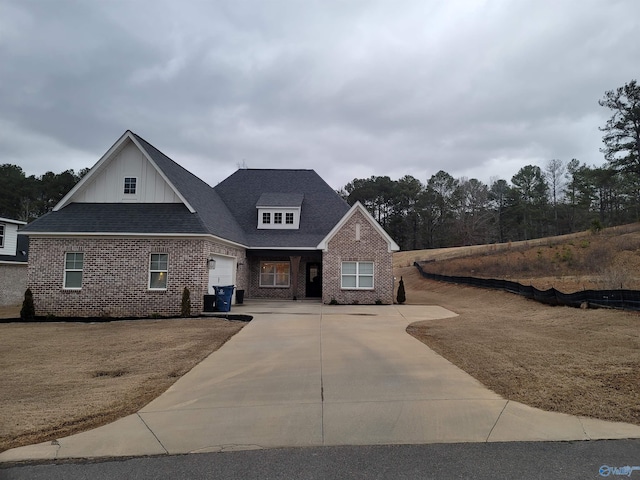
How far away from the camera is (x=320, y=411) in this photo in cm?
577

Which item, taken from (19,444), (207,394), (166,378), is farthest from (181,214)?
(19,444)

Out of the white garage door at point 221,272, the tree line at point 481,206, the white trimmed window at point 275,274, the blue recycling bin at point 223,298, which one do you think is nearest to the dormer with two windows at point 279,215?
the white trimmed window at point 275,274

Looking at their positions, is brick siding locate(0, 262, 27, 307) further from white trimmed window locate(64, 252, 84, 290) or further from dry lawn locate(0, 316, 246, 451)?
dry lawn locate(0, 316, 246, 451)

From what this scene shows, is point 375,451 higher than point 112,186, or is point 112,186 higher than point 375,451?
point 112,186

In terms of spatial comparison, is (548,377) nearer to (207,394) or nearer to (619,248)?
(207,394)

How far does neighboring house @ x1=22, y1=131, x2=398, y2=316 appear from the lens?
55.4ft

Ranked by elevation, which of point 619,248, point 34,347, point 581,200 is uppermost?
point 581,200

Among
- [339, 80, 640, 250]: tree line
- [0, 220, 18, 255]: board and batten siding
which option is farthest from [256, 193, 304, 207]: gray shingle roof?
[339, 80, 640, 250]: tree line

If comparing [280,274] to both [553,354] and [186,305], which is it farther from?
[553,354]

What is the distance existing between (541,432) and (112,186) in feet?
60.4

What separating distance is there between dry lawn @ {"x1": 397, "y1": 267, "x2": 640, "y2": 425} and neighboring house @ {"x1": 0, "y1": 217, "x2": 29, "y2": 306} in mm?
23982

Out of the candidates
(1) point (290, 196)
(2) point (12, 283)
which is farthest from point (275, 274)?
(2) point (12, 283)

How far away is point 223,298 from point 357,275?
728 cm

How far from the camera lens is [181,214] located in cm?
1770
